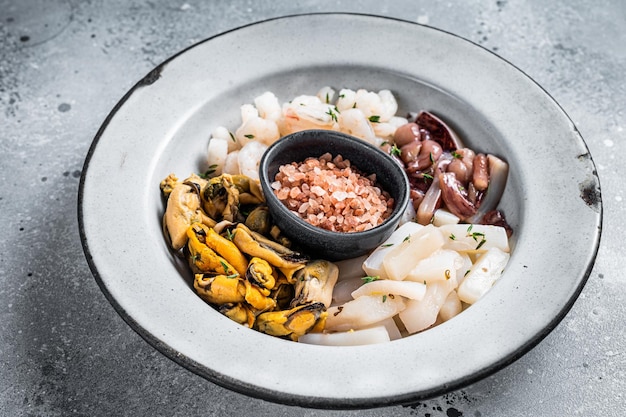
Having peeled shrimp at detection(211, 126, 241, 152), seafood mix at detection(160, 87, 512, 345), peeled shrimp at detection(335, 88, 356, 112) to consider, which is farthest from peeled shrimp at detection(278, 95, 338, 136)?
peeled shrimp at detection(211, 126, 241, 152)

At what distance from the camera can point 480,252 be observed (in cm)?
274

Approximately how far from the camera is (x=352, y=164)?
9.52 ft

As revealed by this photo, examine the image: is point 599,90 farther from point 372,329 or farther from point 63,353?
point 63,353

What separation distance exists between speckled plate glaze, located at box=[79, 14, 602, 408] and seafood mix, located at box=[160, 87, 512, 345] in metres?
0.09

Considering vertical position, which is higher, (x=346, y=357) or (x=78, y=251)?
(x=346, y=357)

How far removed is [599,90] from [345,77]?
1.27 metres

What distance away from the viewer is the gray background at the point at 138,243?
8.05ft

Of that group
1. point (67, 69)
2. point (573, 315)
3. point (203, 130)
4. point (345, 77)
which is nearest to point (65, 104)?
point (67, 69)

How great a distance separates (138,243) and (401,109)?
1.39 meters

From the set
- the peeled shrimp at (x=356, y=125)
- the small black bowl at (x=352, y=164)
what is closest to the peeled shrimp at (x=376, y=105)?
the peeled shrimp at (x=356, y=125)

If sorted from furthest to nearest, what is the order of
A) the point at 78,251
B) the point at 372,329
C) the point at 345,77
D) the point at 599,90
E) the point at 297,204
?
1. the point at 599,90
2. the point at 345,77
3. the point at 78,251
4. the point at 297,204
5. the point at 372,329

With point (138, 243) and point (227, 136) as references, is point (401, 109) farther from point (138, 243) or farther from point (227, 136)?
point (138, 243)

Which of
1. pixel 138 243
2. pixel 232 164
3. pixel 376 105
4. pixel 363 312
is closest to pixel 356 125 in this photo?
pixel 376 105

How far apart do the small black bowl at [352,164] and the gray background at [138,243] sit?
1.90ft
